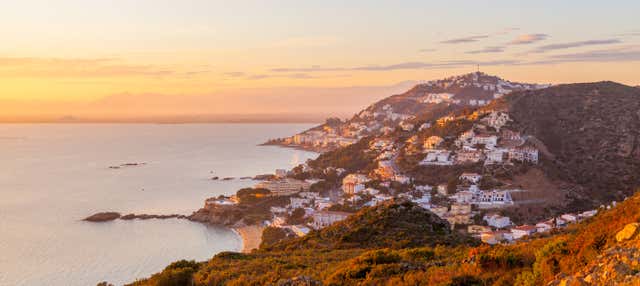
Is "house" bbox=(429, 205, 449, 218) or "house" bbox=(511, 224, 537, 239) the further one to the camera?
"house" bbox=(429, 205, 449, 218)

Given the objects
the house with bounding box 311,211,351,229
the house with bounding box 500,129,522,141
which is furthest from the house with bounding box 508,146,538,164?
the house with bounding box 311,211,351,229

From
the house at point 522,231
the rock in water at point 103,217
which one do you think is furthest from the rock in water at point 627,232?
the rock in water at point 103,217

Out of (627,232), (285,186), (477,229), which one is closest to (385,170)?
(285,186)

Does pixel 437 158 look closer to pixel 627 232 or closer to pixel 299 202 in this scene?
pixel 299 202

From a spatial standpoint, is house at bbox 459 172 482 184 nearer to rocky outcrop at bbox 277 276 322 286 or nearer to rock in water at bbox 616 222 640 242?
rocky outcrop at bbox 277 276 322 286

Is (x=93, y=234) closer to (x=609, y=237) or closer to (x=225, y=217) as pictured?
(x=225, y=217)

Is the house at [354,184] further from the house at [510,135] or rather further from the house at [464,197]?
the house at [510,135]
